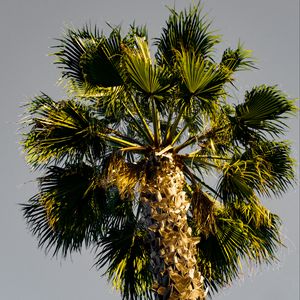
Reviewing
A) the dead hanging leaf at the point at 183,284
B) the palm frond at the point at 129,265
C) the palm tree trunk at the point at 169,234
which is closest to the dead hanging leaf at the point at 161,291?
the palm tree trunk at the point at 169,234

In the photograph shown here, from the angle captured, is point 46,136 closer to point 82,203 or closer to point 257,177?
point 82,203

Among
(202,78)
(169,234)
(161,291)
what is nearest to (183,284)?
(161,291)

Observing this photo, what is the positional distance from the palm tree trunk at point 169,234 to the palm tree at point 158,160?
0.02m

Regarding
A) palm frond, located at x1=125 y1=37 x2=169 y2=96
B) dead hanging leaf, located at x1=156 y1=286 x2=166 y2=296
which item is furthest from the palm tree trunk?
palm frond, located at x1=125 y1=37 x2=169 y2=96

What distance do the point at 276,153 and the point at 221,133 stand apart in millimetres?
1117

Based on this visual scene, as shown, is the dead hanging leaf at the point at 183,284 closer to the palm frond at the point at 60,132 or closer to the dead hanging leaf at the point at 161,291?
the dead hanging leaf at the point at 161,291

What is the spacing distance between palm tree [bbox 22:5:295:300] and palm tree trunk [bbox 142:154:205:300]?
0.02m

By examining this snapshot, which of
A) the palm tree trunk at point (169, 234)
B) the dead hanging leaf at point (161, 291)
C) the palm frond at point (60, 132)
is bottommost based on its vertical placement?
the dead hanging leaf at point (161, 291)

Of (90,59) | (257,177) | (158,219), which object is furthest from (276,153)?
(90,59)

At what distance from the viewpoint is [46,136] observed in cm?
959

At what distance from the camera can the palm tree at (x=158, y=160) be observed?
30.5 ft

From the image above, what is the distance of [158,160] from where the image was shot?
970 centimetres

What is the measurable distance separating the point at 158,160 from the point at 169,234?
1.36m

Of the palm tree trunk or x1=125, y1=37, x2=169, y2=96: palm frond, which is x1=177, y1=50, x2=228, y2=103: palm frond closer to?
x1=125, y1=37, x2=169, y2=96: palm frond
